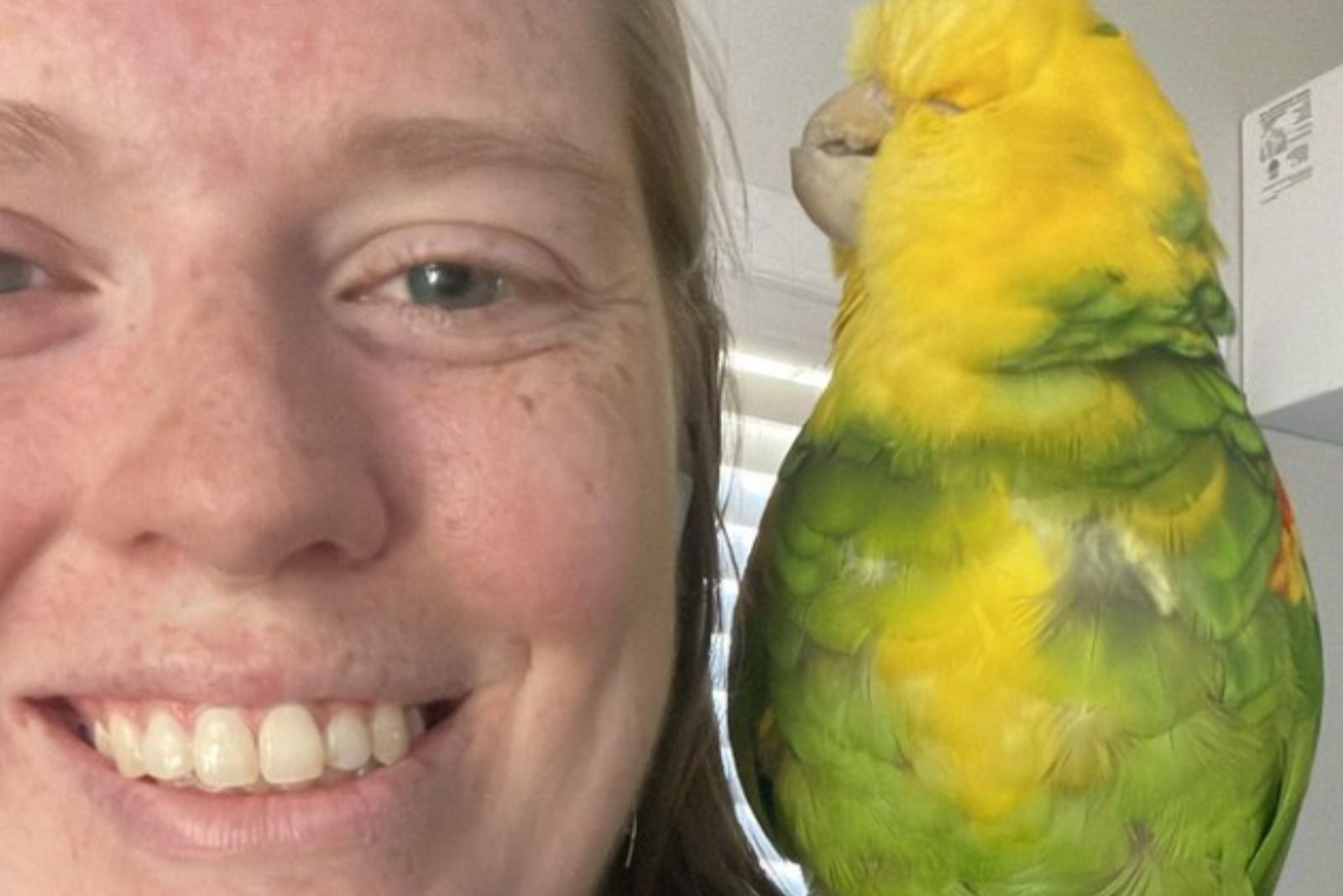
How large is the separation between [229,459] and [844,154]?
33 cm

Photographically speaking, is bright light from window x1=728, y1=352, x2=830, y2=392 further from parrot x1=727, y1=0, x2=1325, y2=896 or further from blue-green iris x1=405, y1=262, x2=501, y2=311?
blue-green iris x1=405, y1=262, x2=501, y2=311

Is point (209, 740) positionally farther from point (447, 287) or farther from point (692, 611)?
point (692, 611)

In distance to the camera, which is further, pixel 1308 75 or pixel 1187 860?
pixel 1308 75

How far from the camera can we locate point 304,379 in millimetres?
542

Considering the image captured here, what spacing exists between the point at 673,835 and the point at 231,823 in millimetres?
343

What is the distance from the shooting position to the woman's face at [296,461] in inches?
20.7

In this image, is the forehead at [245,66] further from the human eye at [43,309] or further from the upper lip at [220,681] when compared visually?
the upper lip at [220,681]

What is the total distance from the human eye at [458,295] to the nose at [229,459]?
0.18ft

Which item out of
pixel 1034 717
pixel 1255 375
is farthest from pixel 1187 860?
pixel 1255 375

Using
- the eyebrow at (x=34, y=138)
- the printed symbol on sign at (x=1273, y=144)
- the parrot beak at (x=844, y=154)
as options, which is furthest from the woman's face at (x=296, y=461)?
the printed symbol on sign at (x=1273, y=144)

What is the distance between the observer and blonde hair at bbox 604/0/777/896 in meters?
0.77

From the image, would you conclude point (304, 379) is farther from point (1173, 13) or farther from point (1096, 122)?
point (1173, 13)

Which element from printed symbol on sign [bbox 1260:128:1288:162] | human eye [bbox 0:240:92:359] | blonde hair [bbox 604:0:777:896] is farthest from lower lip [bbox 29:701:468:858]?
printed symbol on sign [bbox 1260:128:1288:162]

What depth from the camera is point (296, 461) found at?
0.52 meters
